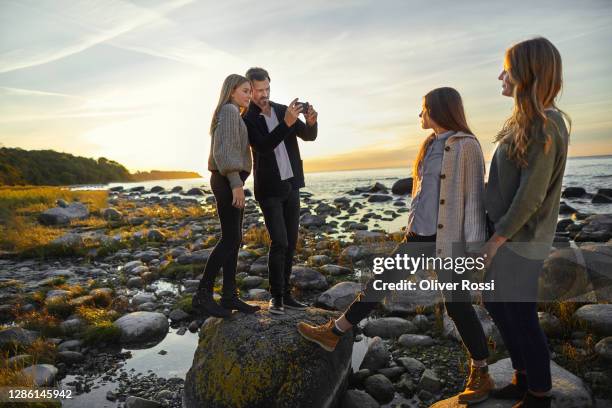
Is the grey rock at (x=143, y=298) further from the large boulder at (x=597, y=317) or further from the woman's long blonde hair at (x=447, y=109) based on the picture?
the large boulder at (x=597, y=317)

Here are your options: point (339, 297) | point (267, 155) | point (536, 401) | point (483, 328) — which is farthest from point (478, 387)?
point (339, 297)

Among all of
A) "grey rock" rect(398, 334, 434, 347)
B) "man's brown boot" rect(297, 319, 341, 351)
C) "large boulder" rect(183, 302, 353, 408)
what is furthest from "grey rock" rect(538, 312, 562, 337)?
"man's brown boot" rect(297, 319, 341, 351)

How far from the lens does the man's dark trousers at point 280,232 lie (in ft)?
12.4

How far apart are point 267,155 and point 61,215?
18.1 metres

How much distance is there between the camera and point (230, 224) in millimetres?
3658

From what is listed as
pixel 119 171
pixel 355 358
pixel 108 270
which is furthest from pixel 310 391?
pixel 119 171

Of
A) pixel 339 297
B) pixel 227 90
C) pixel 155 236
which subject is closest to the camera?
pixel 227 90

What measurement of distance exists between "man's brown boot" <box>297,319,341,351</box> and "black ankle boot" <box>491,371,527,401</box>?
1.34m

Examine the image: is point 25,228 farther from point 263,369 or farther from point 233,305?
point 263,369

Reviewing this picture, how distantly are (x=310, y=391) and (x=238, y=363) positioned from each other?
692 millimetres

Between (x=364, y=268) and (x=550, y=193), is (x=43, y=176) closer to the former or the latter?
(x=364, y=268)

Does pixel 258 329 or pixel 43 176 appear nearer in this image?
pixel 258 329

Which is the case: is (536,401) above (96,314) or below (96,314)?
above

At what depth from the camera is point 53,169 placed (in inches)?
2694
